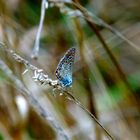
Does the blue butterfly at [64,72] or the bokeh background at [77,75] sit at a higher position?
the bokeh background at [77,75]

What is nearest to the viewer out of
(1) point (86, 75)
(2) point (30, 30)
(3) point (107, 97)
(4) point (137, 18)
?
(1) point (86, 75)

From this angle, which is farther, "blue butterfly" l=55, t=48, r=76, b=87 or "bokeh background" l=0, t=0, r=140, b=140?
"bokeh background" l=0, t=0, r=140, b=140

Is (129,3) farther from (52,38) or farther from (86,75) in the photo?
(86,75)

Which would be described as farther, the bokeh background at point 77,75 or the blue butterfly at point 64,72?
the bokeh background at point 77,75

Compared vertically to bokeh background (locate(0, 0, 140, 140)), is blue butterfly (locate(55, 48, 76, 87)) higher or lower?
lower

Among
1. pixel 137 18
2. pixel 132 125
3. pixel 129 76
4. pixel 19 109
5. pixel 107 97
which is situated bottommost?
pixel 19 109

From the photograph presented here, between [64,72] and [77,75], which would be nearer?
[64,72]

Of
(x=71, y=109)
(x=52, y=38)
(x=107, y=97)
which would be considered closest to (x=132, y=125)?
(x=107, y=97)

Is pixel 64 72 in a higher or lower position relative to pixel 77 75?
lower
